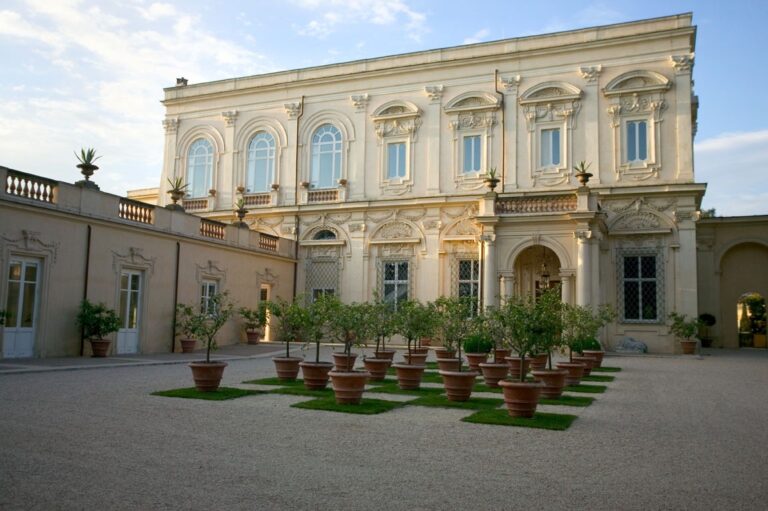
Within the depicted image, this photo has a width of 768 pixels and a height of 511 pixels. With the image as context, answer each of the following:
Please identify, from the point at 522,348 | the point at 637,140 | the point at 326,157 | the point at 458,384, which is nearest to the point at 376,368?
the point at 458,384

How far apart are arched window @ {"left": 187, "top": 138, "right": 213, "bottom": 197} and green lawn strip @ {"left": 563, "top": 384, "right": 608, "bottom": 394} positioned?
2107 cm

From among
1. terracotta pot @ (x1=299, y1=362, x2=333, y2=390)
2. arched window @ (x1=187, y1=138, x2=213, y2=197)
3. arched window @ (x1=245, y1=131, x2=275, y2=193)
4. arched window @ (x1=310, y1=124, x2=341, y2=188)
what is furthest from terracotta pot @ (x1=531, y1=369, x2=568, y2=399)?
arched window @ (x1=187, y1=138, x2=213, y2=197)

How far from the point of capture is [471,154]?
Answer: 25.0 meters

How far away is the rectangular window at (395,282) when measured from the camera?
83.6 ft

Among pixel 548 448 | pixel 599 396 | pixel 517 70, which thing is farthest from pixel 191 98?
pixel 548 448

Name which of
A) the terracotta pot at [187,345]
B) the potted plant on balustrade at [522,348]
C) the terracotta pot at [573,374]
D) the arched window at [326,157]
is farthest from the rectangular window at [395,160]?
the potted plant on balustrade at [522,348]

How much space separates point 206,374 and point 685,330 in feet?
53.7

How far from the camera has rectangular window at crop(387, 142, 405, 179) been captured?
26.1 metres

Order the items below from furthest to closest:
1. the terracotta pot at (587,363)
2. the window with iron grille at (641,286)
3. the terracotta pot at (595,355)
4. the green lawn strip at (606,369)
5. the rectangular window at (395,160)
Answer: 1. the rectangular window at (395,160)
2. the window with iron grille at (641,286)
3. the terracotta pot at (595,355)
4. the green lawn strip at (606,369)
5. the terracotta pot at (587,363)

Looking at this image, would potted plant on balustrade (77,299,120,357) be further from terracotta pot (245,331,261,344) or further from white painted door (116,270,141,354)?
terracotta pot (245,331,261,344)

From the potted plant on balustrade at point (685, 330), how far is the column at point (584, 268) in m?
3.30

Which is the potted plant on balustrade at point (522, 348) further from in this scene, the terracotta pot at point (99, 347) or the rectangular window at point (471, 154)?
the rectangular window at point (471, 154)

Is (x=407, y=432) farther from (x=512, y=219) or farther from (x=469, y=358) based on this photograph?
(x=512, y=219)

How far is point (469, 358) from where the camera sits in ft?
50.9
